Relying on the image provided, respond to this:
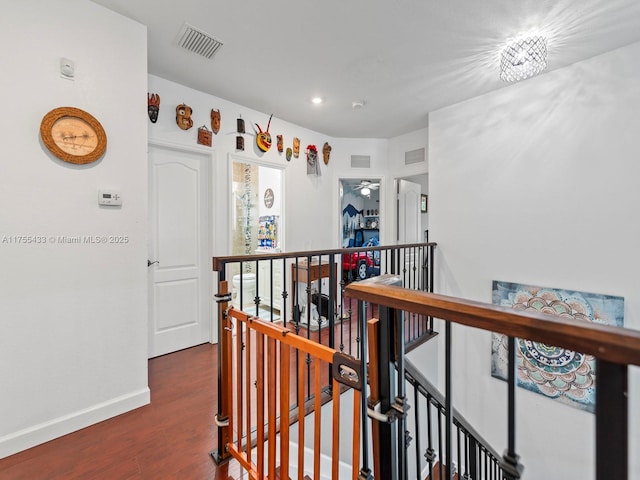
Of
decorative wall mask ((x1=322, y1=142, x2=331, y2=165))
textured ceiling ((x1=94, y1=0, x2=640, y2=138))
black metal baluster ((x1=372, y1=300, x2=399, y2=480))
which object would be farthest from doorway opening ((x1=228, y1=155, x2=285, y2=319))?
black metal baluster ((x1=372, y1=300, x2=399, y2=480))

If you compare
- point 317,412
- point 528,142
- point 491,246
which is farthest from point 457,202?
point 317,412

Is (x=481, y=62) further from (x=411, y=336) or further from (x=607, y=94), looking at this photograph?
(x=411, y=336)

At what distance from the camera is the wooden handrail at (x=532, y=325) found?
0.43 m

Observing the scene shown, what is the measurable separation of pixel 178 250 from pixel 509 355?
301cm

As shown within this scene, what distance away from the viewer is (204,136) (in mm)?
3021

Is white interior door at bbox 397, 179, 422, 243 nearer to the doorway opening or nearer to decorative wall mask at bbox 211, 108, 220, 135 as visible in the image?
the doorway opening

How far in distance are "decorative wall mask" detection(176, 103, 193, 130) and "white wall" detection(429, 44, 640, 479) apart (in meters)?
2.77

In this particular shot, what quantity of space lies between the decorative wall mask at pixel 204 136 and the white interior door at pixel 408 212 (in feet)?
9.12

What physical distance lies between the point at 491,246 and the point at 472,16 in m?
2.08

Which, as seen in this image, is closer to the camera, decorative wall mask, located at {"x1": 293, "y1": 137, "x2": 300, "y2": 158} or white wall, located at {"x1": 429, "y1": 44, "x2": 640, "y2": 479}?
white wall, located at {"x1": 429, "y1": 44, "x2": 640, "y2": 479}

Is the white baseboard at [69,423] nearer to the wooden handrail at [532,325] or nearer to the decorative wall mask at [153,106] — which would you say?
the wooden handrail at [532,325]

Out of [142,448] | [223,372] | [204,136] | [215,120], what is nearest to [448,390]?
[223,372]

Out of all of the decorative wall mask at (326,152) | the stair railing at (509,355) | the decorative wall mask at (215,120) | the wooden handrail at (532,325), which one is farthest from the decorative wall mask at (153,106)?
the wooden handrail at (532,325)

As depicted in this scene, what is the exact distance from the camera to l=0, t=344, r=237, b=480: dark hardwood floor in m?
1.51
